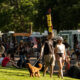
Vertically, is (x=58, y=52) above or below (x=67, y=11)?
below

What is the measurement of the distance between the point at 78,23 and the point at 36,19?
1120 inches

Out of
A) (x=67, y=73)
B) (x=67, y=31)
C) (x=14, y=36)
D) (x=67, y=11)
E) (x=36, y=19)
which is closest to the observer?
(x=67, y=11)

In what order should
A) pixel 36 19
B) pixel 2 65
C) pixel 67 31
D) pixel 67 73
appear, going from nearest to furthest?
pixel 67 73, pixel 2 65, pixel 67 31, pixel 36 19

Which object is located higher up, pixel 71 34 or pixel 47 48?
pixel 47 48

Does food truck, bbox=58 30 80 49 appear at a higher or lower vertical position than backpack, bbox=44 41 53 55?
lower

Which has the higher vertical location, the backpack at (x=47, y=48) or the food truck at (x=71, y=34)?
the backpack at (x=47, y=48)

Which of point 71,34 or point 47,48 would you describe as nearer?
point 47,48

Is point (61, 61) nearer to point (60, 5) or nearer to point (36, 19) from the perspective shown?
point (60, 5)

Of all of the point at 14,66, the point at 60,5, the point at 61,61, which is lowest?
the point at 14,66

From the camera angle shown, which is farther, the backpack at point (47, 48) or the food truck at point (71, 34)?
the food truck at point (71, 34)

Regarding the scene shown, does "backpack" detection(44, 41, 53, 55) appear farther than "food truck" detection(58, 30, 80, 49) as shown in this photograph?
No

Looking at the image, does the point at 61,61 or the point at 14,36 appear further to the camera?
the point at 14,36

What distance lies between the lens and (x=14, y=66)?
16250 mm

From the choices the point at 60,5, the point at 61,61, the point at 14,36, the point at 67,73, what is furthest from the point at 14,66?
the point at 14,36
